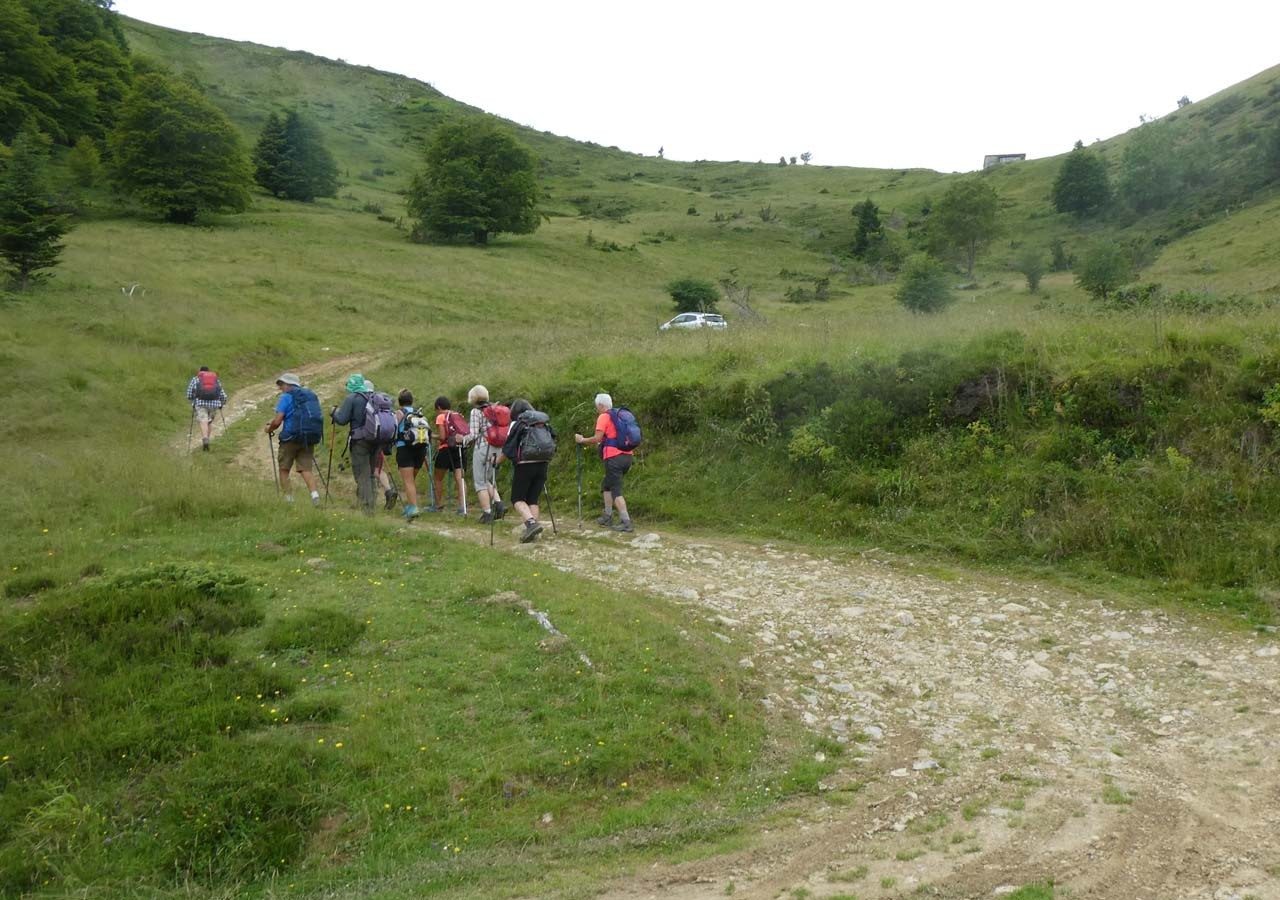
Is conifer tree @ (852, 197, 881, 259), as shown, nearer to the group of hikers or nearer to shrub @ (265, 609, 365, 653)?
the group of hikers

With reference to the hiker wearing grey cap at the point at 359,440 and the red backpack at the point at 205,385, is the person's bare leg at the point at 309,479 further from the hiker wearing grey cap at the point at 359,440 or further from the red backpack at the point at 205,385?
the red backpack at the point at 205,385

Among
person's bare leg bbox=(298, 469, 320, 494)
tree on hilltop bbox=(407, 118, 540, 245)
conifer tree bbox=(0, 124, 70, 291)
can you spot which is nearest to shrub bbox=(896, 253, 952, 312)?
person's bare leg bbox=(298, 469, 320, 494)

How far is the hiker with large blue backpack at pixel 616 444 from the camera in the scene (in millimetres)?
12391

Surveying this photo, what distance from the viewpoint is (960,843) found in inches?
185

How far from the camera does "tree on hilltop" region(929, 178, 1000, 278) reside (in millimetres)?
59438

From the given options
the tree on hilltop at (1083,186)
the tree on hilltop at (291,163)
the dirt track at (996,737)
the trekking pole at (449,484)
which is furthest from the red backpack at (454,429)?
the tree on hilltop at (1083,186)

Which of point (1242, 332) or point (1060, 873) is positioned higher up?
point (1242, 332)

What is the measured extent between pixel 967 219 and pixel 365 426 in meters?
57.0

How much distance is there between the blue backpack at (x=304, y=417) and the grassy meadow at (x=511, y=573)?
4.70 feet

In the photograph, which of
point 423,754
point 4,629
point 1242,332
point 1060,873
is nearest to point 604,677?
point 423,754

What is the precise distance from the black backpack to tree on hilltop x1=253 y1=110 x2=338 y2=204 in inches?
2482

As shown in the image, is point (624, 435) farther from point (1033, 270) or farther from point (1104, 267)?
point (1033, 270)

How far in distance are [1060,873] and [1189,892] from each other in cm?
58

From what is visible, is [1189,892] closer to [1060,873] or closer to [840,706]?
[1060,873]
